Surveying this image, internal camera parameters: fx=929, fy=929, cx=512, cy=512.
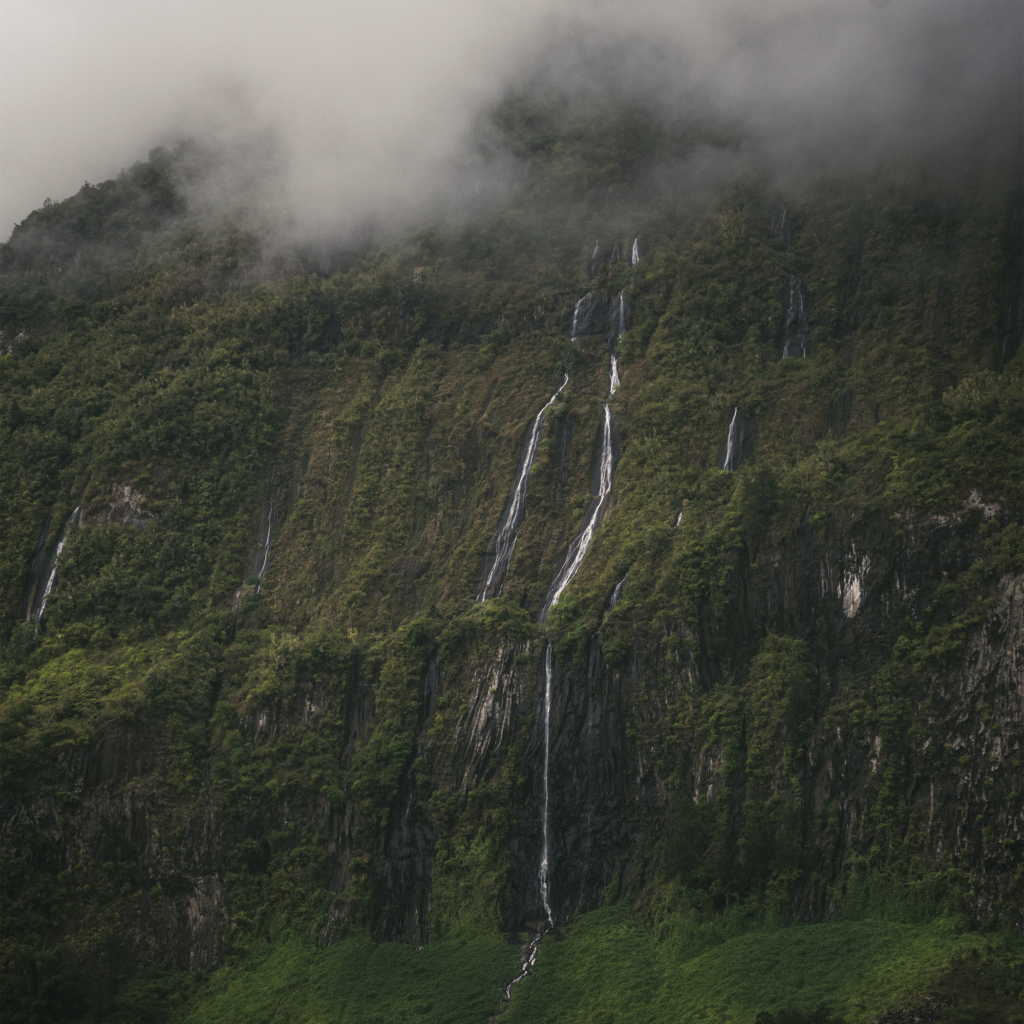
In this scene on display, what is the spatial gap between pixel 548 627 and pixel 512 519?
30.7 ft

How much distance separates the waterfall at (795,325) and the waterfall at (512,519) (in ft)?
47.3

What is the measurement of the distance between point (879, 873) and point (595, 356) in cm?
3603

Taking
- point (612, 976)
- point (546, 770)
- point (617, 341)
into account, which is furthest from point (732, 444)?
point (612, 976)

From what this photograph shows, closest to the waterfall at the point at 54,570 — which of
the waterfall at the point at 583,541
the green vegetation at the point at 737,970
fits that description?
the waterfall at the point at 583,541

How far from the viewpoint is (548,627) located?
4419 cm

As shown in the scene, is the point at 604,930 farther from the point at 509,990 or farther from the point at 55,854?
the point at 55,854

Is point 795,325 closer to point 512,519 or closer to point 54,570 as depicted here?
point 512,519

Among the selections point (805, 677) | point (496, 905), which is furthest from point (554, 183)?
point (496, 905)

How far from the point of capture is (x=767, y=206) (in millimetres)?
63281

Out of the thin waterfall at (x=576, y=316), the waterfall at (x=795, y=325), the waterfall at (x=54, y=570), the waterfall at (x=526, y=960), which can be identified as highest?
the thin waterfall at (x=576, y=316)

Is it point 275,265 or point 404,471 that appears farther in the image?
point 275,265

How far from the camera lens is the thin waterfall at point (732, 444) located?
163ft

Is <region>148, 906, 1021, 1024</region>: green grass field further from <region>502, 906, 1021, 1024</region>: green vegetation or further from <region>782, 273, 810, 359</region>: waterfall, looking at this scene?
<region>782, 273, 810, 359</region>: waterfall

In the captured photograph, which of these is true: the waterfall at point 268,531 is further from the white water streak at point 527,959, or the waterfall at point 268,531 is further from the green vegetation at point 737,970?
the green vegetation at point 737,970
